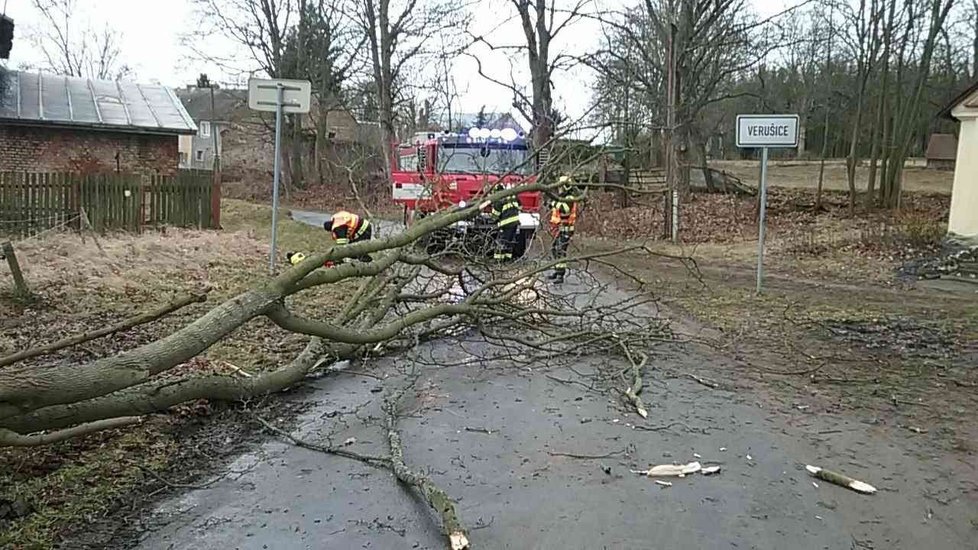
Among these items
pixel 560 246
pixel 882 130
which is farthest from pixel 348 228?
pixel 882 130

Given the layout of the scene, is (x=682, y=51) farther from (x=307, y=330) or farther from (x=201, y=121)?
(x=201, y=121)

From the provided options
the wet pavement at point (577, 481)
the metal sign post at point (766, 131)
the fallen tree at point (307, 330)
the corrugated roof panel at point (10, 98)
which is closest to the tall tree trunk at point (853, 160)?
the metal sign post at point (766, 131)

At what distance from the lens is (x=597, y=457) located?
4812 millimetres

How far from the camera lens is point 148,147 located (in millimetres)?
22281

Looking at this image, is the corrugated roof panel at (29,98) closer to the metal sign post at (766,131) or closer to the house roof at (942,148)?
the metal sign post at (766,131)

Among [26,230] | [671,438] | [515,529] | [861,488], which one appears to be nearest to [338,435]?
[515,529]

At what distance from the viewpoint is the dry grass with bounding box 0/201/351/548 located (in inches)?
159

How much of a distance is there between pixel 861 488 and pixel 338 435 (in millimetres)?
3140

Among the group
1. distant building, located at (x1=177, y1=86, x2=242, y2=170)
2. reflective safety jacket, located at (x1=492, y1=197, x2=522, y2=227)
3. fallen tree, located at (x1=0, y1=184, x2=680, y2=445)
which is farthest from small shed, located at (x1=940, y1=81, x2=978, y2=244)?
distant building, located at (x1=177, y1=86, x2=242, y2=170)

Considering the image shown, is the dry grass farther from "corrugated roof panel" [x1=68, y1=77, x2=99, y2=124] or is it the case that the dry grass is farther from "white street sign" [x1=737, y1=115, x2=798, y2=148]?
"corrugated roof panel" [x1=68, y1=77, x2=99, y2=124]

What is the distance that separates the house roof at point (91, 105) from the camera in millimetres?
20891

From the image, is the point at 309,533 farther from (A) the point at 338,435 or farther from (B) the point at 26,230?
(B) the point at 26,230

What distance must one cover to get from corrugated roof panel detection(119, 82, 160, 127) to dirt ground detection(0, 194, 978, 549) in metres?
16.4

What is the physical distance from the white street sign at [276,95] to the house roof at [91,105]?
40.2 ft
